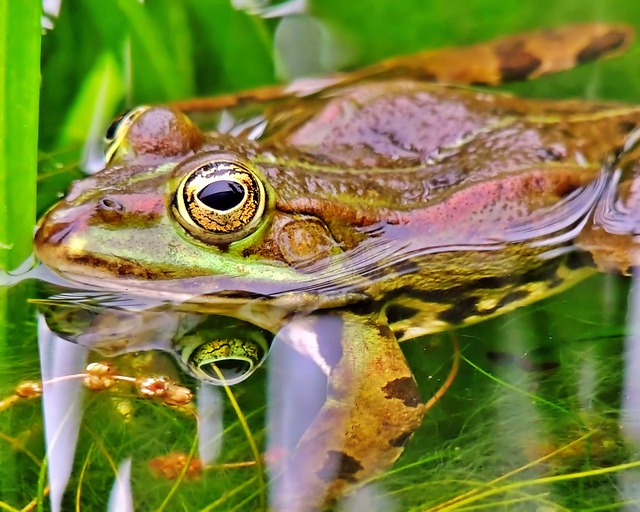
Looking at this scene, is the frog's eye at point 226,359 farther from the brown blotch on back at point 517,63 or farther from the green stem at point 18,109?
the brown blotch on back at point 517,63

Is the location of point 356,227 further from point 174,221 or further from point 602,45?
point 602,45

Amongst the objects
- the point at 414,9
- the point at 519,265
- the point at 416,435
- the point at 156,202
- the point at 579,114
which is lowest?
the point at 416,435

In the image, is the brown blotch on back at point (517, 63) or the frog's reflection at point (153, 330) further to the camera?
the brown blotch on back at point (517, 63)

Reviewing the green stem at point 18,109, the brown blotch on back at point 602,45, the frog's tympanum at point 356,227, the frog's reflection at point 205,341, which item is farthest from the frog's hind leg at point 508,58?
the green stem at point 18,109

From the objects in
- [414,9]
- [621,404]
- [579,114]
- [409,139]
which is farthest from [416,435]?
[414,9]

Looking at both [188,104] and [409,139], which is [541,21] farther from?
[188,104]

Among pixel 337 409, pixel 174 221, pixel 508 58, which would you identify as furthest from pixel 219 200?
pixel 508 58
